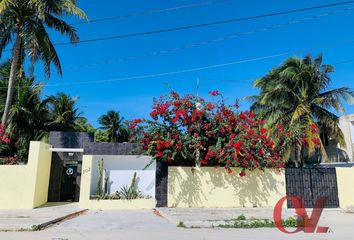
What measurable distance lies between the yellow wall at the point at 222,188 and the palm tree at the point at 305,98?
6.35m

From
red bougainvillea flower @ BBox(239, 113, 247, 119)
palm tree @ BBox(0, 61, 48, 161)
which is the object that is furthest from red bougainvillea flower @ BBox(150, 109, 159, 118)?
palm tree @ BBox(0, 61, 48, 161)

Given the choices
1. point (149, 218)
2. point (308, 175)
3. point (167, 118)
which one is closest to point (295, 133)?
point (308, 175)

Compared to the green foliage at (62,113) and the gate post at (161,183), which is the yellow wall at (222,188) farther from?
the green foliage at (62,113)

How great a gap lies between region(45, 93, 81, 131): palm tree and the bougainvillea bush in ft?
40.9

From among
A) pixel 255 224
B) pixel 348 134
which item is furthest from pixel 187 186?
pixel 348 134

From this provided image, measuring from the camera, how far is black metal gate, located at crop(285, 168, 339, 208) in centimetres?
1343

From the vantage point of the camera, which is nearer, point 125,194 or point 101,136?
point 125,194

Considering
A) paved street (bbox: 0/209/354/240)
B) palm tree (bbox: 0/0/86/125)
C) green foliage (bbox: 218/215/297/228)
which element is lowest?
paved street (bbox: 0/209/354/240)

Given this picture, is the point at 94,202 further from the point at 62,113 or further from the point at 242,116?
the point at 62,113

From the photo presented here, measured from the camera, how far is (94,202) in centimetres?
1248

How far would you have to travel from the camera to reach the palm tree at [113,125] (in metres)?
36.5

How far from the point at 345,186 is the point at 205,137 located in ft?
22.8

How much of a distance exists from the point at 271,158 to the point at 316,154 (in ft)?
38.6

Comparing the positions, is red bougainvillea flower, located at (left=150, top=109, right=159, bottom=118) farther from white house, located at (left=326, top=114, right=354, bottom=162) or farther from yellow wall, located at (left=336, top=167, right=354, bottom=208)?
white house, located at (left=326, top=114, right=354, bottom=162)
